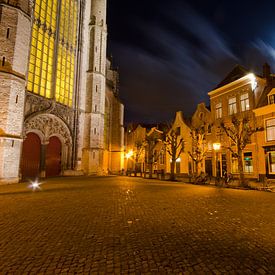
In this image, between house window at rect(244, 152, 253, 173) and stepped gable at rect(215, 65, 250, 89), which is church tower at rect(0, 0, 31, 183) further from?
stepped gable at rect(215, 65, 250, 89)

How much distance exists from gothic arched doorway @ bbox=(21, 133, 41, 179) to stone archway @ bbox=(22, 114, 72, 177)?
37 centimetres

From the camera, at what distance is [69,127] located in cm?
2295

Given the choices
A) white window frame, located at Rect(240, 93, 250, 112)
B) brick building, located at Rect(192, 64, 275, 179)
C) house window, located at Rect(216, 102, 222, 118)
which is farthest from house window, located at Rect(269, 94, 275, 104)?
house window, located at Rect(216, 102, 222, 118)

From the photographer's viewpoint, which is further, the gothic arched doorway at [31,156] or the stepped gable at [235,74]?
the stepped gable at [235,74]

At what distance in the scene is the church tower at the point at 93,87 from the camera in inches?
974

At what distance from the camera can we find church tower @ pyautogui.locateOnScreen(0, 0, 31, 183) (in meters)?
14.1

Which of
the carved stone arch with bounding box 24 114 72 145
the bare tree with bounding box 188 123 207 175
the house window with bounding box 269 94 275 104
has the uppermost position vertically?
the house window with bounding box 269 94 275 104

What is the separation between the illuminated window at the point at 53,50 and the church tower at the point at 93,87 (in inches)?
81.8

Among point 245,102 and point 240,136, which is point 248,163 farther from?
point 245,102

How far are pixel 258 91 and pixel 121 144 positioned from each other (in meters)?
20.9

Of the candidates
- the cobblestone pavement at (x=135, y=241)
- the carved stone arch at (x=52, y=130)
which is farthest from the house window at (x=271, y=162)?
the carved stone arch at (x=52, y=130)

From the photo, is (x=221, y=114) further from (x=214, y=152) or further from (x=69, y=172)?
(x=69, y=172)

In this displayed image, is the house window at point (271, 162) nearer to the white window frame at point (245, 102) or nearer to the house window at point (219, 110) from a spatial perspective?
the white window frame at point (245, 102)

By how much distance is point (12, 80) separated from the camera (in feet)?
48.2
